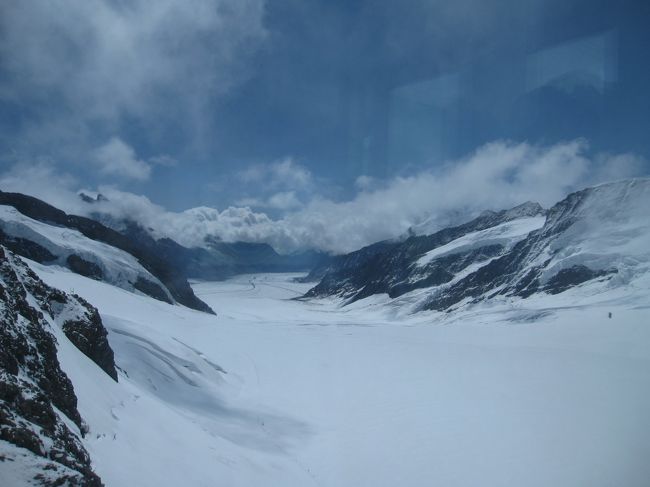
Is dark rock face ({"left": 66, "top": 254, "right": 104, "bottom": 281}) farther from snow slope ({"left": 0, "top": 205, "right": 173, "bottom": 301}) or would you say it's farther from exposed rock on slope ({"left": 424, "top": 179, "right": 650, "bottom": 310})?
exposed rock on slope ({"left": 424, "top": 179, "right": 650, "bottom": 310})

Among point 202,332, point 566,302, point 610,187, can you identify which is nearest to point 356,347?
point 202,332

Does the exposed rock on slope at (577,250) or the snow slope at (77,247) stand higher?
the exposed rock on slope at (577,250)

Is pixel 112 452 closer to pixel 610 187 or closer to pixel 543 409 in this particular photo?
pixel 543 409

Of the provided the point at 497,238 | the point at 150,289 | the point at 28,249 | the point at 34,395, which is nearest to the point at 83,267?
the point at 28,249

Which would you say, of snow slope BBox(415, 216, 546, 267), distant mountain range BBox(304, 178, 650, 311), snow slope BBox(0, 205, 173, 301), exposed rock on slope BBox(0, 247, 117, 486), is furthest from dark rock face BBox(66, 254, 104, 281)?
snow slope BBox(415, 216, 546, 267)

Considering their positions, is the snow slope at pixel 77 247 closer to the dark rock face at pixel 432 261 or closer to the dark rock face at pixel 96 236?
the dark rock face at pixel 96 236

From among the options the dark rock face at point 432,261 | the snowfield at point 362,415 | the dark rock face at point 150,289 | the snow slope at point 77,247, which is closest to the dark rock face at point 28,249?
the snow slope at point 77,247
